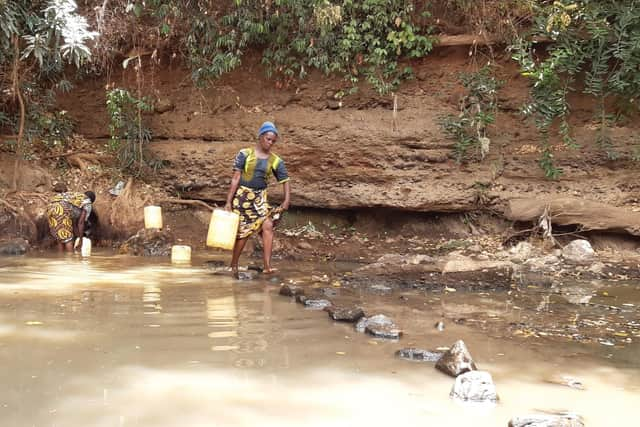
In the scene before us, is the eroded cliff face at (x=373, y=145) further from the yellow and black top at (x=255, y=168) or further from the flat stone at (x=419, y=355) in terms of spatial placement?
the flat stone at (x=419, y=355)

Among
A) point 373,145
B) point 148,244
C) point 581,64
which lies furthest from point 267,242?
point 581,64

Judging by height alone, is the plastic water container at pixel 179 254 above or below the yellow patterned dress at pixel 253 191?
below

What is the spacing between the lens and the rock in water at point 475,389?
8.09ft

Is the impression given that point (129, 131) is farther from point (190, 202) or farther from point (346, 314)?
point (346, 314)

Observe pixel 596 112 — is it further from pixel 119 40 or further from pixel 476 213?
pixel 119 40

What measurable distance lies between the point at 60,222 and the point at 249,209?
11.3 ft

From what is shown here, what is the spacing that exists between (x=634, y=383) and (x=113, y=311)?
10.2 ft

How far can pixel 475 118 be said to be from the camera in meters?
8.12

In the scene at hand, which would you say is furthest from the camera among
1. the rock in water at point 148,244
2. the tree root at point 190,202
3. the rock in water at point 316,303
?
the tree root at point 190,202

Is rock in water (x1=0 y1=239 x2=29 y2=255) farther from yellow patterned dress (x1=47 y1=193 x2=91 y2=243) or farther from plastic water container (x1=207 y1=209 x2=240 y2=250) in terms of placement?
plastic water container (x1=207 y1=209 x2=240 y2=250)

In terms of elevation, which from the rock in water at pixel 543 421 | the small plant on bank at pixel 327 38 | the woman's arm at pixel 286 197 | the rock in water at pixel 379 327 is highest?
the small plant on bank at pixel 327 38

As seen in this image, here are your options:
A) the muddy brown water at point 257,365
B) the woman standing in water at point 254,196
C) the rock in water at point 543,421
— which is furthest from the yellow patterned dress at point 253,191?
the rock in water at point 543,421

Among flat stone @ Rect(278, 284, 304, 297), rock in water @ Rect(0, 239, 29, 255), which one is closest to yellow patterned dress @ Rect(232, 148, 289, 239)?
flat stone @ Rect(278, 284, 304, 297)

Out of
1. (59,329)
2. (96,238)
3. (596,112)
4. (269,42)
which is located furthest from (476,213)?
(59,329)
